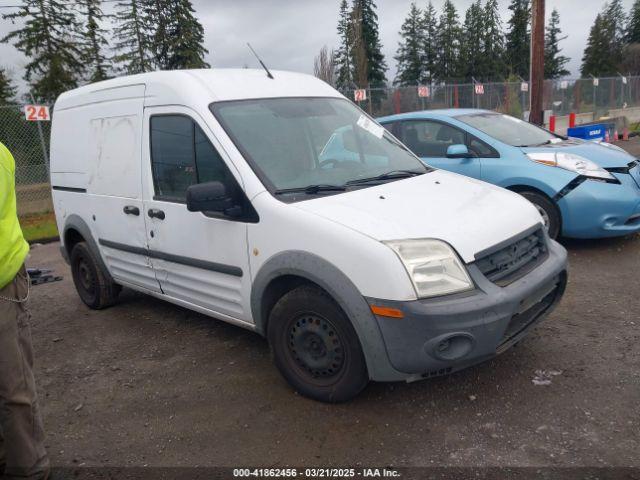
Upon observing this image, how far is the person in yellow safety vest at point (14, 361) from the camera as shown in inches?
102

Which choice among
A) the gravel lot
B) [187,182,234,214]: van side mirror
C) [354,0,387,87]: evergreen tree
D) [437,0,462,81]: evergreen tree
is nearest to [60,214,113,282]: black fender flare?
the gravel lot

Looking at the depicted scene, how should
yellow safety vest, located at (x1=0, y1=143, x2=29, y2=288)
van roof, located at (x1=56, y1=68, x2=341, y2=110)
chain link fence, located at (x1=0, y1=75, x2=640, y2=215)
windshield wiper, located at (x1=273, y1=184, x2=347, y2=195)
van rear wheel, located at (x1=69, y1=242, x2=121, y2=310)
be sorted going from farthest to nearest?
chain link fence, located at (x1=0, y1=75, x2=640, y2=215) → van rear wheel, located at (x1=69, y1=242, x2=121, y2=310) → van roof, located at (x1=56, y1=68, x2=341, y2=110) → windshield wiper, located at (x1=273, y1=184, x2=347, y2=195) → yellow safety vest, located at (x1=0, y1=143, x2=29, y2=288)

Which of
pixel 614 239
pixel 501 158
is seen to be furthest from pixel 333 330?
pixel 614 239

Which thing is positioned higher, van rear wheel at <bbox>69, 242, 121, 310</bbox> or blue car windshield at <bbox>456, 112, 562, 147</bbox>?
blue car windshield at <bbox>456, 112, 562, 147</bbox>

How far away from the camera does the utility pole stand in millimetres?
13148

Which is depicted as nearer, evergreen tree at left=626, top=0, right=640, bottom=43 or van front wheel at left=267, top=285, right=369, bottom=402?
van front wheel at left=267, top=285, right=369, bottom=402

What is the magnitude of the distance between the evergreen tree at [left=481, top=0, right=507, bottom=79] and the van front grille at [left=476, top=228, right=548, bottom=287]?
6870cm

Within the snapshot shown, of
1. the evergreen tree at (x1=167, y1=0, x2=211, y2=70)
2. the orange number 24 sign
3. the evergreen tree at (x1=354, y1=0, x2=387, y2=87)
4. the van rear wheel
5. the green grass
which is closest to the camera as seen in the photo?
the van rear wheel

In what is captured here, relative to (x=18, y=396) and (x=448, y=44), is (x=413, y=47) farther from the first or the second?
(x=18, y=396)

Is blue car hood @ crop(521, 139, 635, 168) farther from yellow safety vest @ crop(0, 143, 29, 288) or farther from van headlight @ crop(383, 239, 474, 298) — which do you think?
yellow safety vest @ crop(0, 143, 29, 288)

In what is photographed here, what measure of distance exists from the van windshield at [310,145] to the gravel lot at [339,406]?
4.52 ft

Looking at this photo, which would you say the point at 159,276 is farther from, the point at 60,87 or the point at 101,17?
the point at 101,17

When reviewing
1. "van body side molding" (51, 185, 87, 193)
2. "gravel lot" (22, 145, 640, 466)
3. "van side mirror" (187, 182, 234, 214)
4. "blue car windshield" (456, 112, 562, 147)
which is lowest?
"gravel lot" (22, 145, 640, 466)

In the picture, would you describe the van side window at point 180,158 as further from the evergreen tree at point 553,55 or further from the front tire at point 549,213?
the evergreen tree at point 553,55
